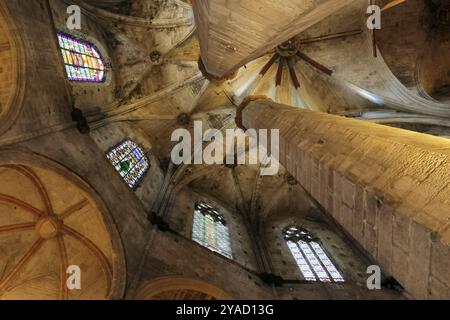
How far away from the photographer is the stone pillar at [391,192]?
188 centimetres

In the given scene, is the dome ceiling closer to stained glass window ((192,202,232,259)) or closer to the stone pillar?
stained glass window ((192,202,232,259))

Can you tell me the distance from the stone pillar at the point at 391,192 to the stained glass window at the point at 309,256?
22.7 feet

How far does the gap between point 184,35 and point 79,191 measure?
25.1ft

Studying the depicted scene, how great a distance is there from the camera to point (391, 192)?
7.50 feet

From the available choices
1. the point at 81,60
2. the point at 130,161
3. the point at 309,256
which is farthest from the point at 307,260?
the point at 81,60

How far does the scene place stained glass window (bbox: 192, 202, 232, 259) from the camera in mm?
9156

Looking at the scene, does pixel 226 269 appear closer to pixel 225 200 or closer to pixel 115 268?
pixel 115 268

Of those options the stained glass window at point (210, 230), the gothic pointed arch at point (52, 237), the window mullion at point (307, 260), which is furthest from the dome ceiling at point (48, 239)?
the window mullion at point (307, 260)

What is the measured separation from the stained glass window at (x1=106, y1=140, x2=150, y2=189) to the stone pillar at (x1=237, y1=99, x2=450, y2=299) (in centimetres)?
669

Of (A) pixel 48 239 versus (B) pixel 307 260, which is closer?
(A) pixel 48 239

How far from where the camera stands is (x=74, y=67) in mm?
8602

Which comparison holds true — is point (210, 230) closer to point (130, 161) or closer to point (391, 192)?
point (130, 161)

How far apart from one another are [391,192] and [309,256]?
9435 millimetres

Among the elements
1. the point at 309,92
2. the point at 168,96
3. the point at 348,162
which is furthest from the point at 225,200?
the point at 348,162
